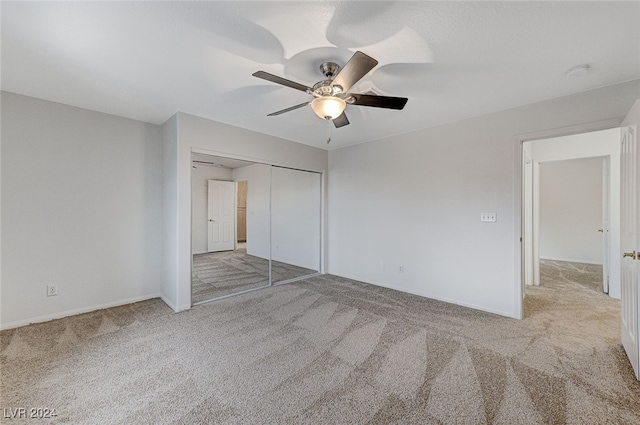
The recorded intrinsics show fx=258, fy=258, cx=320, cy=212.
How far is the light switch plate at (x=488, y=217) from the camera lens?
10.3 feet

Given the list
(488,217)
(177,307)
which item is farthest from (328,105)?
(177,307)

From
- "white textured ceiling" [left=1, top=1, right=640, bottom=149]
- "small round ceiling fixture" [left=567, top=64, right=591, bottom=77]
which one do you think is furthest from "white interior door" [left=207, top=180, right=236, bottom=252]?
"small round ceiling fixture" [left=567, top=64, right=591, bottom=77]

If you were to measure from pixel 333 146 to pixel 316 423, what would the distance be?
13.6 ft

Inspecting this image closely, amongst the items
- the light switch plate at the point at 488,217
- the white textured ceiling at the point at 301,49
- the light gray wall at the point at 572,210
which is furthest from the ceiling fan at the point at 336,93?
the light gray wall at the point at 572,210

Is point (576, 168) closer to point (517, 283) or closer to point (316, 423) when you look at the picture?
point (517, 283)

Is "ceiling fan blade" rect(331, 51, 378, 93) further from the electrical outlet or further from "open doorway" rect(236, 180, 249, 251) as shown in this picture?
the electrical outlet

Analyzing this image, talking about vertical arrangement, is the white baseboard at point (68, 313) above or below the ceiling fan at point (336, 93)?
below

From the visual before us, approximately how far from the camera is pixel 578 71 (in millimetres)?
2174

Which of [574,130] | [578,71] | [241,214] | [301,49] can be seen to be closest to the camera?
[301,49]

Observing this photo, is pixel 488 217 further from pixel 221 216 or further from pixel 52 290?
pixel 52 290

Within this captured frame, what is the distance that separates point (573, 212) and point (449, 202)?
207 inches

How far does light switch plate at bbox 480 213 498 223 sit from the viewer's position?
313 centimetres

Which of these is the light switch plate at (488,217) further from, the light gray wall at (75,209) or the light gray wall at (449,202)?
the light gray wall at (75,209)

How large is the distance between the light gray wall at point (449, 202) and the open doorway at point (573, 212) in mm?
427
